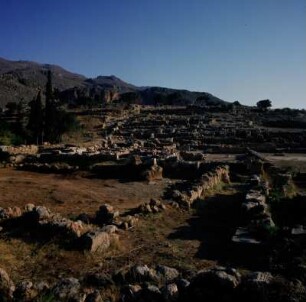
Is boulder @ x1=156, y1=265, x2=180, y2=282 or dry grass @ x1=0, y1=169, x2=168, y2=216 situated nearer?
boulder @ x1=156, y1=265, x2=180, y2=282

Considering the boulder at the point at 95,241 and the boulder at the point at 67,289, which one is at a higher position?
the boulder at the point at 67,289

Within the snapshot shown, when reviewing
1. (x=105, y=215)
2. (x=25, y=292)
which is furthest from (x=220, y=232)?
(x=25, y=292)

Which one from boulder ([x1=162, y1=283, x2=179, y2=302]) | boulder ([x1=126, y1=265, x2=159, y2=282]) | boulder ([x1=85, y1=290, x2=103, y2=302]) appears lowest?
boulder ([x1=126, y1=265, x2=159, y2=282])

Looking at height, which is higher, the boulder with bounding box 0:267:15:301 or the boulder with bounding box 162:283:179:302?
the boulder with bounding box 162:283:179:302

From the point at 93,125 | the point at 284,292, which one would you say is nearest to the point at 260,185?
the point at 284,292

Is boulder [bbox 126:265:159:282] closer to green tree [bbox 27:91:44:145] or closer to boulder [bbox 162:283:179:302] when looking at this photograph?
boulder [bbox 162:283:179:302]

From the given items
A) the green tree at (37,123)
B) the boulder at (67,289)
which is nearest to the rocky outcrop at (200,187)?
the boulder at (67,289)

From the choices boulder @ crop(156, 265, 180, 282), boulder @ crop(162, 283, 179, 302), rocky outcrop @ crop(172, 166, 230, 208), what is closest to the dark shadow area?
rocky outcrop @ crop(172, 166, 230, 208)

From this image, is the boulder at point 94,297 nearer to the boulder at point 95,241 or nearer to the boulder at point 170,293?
the boulder at point 170,293

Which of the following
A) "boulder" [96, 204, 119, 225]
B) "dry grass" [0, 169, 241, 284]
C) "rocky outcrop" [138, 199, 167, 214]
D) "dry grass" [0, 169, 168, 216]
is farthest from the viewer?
"dry grass" [0, 169, 168, 216]

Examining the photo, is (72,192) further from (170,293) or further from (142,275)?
(170,293)

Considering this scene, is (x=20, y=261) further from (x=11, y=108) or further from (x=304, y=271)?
(x=11, y=108)

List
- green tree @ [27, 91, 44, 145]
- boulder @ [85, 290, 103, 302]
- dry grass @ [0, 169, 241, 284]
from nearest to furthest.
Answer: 1. boulder @ [85, 290, 103, 302]
2. dry grass @ [0, 169, 241, 284]
3. green tree @ [27, 91, 44, 145]

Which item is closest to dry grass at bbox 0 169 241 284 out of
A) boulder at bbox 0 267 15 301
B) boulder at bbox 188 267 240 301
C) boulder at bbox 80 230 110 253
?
boulder at bbox 80 230 110 253
